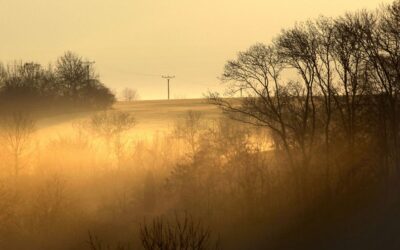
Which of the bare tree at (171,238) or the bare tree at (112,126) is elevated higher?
the bare tree at (171,238)

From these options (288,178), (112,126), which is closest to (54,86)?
(112,126)

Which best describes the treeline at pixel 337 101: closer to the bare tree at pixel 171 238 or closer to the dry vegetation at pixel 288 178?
the dry vegetation at pixel 288 178

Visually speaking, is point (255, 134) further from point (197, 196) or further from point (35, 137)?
point (35, 137)

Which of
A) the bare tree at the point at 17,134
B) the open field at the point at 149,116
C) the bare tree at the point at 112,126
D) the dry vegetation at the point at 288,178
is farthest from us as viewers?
the bare tree at the point at 112,126

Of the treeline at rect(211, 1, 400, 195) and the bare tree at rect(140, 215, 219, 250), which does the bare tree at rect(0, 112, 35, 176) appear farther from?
the bare tree at rect(140, 215, 219, 250)

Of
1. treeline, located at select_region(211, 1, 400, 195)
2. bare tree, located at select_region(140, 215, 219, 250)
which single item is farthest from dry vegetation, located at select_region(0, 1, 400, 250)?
bare tree, located at select_region(140, 215, 219, 250)

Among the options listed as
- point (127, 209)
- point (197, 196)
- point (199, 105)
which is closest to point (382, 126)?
point (197, 196)

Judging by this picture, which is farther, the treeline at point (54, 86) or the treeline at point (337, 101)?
the treeline at point (54, 86)

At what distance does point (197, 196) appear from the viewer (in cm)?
6175

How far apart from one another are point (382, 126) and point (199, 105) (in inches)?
2170

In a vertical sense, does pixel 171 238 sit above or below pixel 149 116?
above

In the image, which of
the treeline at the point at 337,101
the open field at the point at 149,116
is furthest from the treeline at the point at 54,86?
the treeline at the point at 337,101

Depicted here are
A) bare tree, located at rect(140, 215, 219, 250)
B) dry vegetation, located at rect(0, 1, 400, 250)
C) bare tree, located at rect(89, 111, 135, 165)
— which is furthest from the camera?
bare tree, located at rect(89, 111, 135, 165)

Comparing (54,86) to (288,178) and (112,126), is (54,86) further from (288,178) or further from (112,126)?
(288,178)
